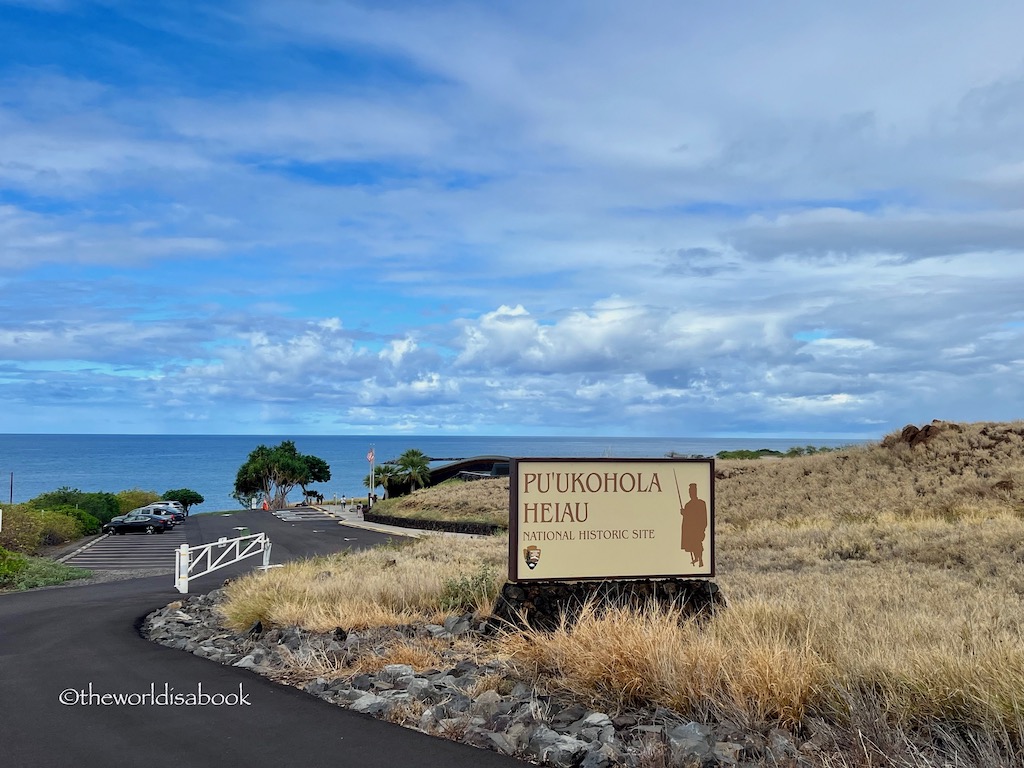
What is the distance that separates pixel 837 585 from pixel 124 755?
9880 mm

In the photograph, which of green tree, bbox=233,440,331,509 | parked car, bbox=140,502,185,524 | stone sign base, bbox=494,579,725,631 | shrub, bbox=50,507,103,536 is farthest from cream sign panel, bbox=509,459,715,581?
green tree, bbox=233,440,331,509

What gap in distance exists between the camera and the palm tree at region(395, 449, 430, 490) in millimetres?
65562

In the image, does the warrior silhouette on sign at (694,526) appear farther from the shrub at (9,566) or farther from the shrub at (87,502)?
the shrub at (87,502)

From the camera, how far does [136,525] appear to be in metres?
44.3

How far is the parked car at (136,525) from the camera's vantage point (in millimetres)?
44312

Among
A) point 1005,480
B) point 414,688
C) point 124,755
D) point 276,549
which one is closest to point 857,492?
point 1005,480

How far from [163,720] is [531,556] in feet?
14.0

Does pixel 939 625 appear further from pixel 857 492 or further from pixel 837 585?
pixel 857 492

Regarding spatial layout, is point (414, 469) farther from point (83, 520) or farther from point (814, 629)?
point (814, 629)

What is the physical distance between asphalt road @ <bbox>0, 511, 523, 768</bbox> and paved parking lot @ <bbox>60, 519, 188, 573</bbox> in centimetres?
1771

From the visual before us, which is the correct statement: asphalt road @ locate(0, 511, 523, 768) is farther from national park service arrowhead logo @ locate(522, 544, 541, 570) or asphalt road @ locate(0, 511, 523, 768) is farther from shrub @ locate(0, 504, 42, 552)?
shrub @ locate(0, 504, 42, 552)

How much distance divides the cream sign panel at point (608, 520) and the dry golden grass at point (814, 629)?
93cm

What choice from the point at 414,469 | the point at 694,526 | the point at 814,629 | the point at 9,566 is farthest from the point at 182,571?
the point at 414,469

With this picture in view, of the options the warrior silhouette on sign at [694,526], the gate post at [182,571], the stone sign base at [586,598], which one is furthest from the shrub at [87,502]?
the warrior silhouette on sign at [694,526]
